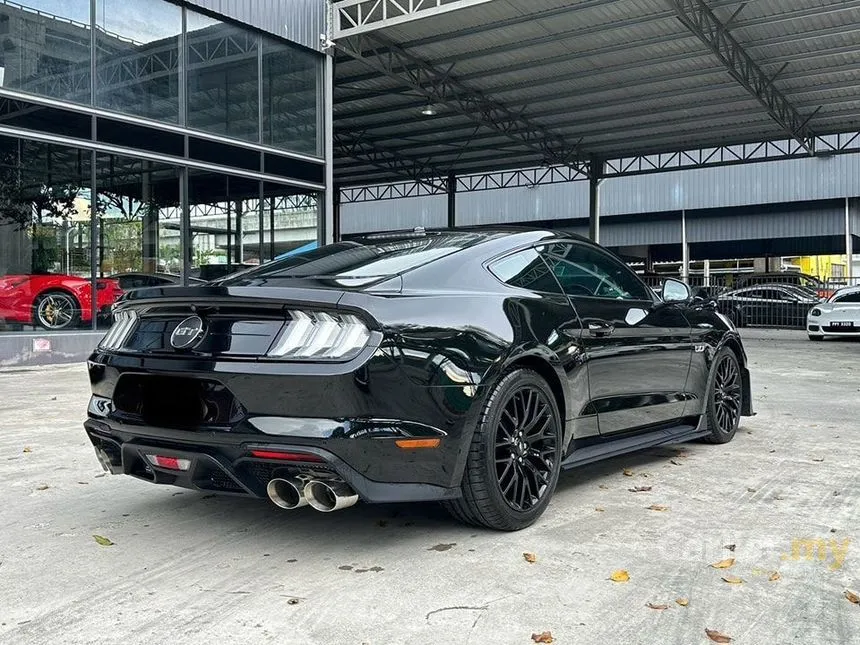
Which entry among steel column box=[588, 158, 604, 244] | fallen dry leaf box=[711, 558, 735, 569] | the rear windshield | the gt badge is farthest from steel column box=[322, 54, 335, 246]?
steel column box=[588, 158, 604, 244]

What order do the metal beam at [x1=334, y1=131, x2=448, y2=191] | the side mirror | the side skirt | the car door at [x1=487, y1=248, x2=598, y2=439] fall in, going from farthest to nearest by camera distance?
the metal beam at [x1=334, y1=131, x2=448, y2=191] < the side mirror < the side skirt < the car door at [x1=487, y1=248, x2=598, y2=439]

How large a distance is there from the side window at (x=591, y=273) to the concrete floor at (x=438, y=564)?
1.08m

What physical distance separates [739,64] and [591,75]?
3.35m

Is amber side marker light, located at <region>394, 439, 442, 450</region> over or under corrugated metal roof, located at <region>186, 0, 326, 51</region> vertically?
under

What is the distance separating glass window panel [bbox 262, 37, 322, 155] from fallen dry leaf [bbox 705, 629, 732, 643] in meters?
14.0

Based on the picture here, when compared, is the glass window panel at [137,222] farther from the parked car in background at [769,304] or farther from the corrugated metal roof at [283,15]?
the parked car in background at [769,304]

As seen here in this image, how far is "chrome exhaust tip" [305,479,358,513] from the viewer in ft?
10.2

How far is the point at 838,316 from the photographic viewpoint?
18.3 m

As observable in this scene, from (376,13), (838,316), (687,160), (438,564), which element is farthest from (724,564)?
(687,160)

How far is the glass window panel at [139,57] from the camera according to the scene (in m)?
12.7

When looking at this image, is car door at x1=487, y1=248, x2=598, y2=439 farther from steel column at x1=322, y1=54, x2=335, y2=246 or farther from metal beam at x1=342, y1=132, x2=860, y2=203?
metal beam at x1=342, y1=132, x2=860, y2=203

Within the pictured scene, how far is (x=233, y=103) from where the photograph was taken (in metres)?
14.7

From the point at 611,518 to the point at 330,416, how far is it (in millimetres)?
1605

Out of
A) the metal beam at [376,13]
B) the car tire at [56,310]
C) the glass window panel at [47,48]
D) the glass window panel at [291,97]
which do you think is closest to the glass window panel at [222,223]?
the glass window panel at [291,97]
